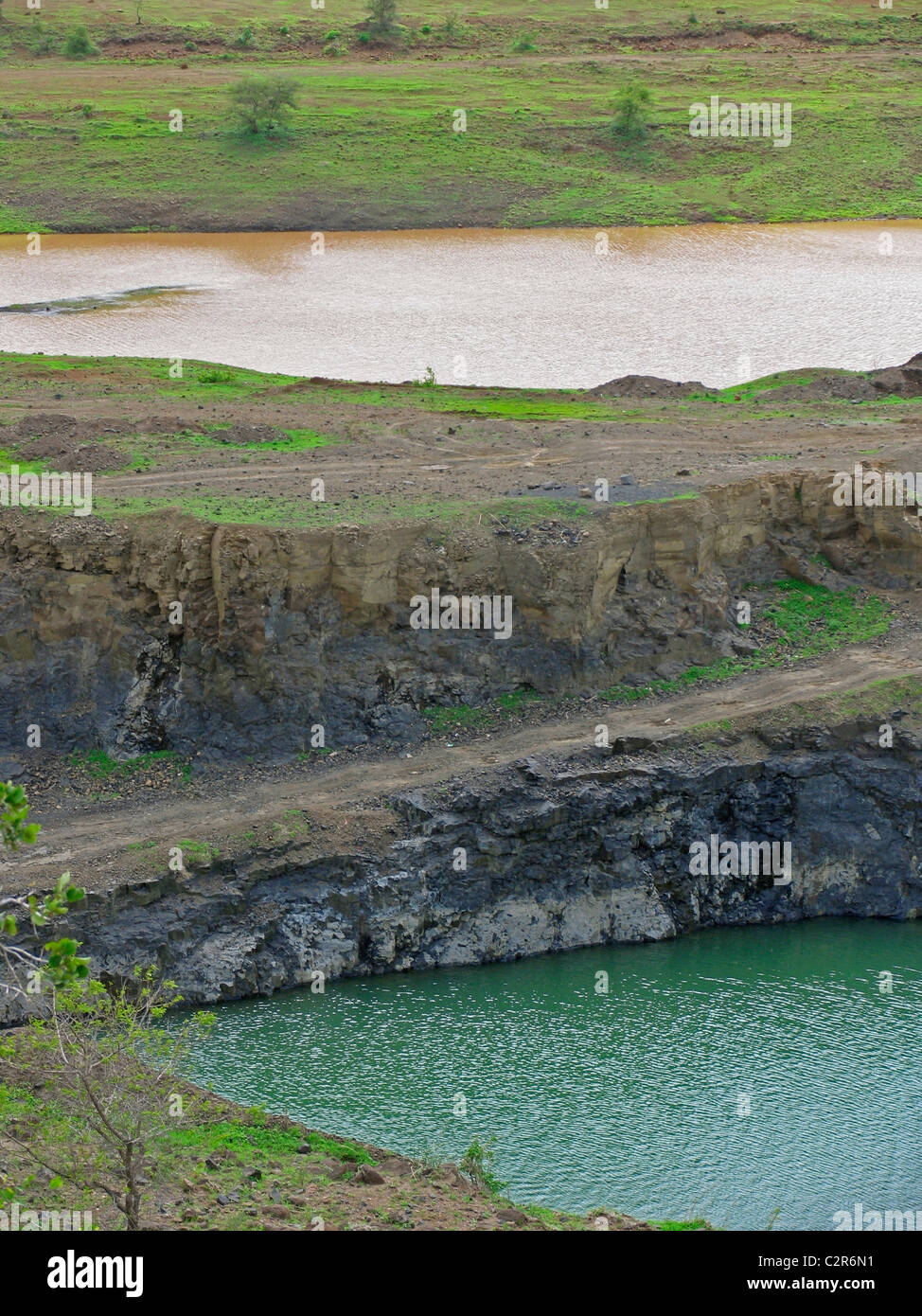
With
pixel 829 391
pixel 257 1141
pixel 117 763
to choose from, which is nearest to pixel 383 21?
pixel 829 391

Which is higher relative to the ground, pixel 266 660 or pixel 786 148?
pixel 786 148

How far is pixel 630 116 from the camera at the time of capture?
73188 mm

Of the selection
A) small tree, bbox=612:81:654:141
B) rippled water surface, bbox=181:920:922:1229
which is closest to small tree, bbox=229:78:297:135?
small tree, bbox=612:81:654:141

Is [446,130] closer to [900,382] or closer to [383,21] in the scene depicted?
[383,21]

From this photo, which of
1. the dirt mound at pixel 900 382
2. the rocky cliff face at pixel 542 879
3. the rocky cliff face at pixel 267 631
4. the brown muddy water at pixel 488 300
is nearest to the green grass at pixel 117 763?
the rocky cliff face at pixel 267 631

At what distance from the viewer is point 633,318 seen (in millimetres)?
53938

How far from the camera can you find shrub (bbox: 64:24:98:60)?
272 feet

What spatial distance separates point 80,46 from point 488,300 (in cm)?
3893

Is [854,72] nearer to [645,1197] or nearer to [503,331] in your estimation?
[503,331]

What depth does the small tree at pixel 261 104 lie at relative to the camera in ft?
238

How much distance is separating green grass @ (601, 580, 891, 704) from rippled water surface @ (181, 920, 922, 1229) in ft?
16.4

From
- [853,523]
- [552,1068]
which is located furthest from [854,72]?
[552,1068]

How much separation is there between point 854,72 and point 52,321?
158 feet

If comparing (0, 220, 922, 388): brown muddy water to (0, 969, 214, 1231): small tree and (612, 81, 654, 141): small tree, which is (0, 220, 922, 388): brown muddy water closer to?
(612, 81, 654, 141): small tree
